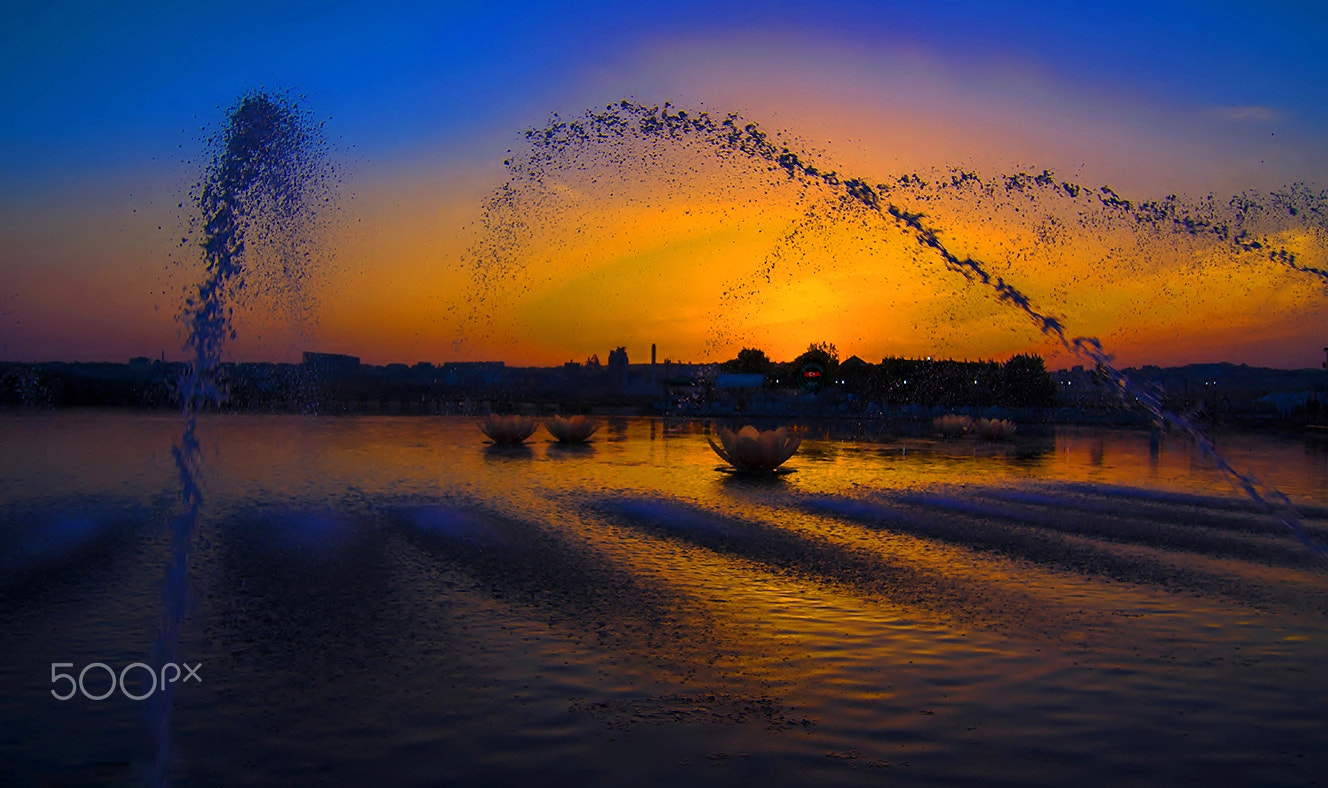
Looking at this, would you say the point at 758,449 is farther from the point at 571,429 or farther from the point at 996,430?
the point at 996,430

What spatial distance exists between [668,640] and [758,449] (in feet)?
42.1

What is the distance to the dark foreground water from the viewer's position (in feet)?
14.8

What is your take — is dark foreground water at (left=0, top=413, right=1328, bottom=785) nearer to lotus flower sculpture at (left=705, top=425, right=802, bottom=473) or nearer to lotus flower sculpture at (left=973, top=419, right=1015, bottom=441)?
lotus flower sculpture at (left=705, top=425, right=802, bottom=473)

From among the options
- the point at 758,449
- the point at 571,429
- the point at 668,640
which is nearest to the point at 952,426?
the point at 571,429

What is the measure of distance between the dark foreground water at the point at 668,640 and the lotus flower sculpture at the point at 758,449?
173 inches

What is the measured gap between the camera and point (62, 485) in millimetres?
15406

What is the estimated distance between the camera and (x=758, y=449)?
19.2 metres

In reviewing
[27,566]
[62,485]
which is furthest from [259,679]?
[62,485]

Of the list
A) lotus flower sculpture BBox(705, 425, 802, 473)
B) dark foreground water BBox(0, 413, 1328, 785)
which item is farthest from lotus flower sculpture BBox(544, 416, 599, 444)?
dark foreground water BBox(0, 413, 1328, 785)

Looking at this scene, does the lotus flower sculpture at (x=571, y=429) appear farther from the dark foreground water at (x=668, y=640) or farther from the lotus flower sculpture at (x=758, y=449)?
the dark foreground water at (x=668, y=640)

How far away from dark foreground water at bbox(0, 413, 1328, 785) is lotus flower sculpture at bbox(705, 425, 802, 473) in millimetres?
4386

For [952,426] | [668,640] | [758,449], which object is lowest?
[668,640]

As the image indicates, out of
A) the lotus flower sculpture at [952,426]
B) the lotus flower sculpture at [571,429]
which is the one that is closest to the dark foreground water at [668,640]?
the lotus flower sculpture at [571,429]

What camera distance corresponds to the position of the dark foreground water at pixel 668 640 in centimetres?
450
